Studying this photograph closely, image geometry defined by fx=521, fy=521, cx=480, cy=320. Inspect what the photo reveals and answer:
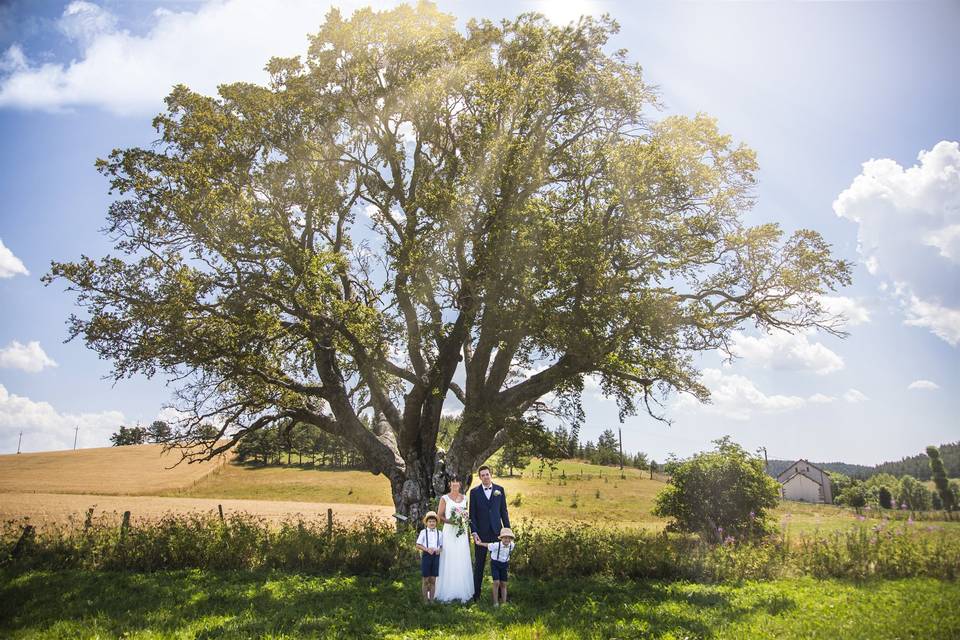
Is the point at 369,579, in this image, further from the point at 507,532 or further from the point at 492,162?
the point at 492,162

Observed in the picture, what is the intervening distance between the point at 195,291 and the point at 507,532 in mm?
12352

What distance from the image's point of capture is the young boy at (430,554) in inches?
397

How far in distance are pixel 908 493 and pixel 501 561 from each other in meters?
103

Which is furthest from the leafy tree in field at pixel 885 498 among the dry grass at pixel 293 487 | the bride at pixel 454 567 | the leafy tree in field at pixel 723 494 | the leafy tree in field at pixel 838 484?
the bride at pixel 454 567

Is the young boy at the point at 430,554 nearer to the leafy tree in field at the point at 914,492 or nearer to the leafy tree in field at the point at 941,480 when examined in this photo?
the leafy tree in field at the point at 941,480

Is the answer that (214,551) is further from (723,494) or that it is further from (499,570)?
(723,494)

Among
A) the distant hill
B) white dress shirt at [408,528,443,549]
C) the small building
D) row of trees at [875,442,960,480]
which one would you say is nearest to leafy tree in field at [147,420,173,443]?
white dress shirt at [408,528,443,549]

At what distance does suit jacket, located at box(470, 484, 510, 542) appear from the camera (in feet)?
34.4

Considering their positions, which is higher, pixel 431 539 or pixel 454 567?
pixel 431 539

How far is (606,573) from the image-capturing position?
1273 centimetres

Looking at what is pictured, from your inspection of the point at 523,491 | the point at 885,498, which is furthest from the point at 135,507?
the point at 885,498

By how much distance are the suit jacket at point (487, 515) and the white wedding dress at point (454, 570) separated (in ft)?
1.14

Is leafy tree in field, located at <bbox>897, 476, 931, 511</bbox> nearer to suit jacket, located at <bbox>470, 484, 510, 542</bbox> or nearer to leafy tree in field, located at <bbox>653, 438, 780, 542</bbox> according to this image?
leafy tree in field, located at <bbox>653, 438, 780, 542</bbox>

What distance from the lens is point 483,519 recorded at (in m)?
10.5
